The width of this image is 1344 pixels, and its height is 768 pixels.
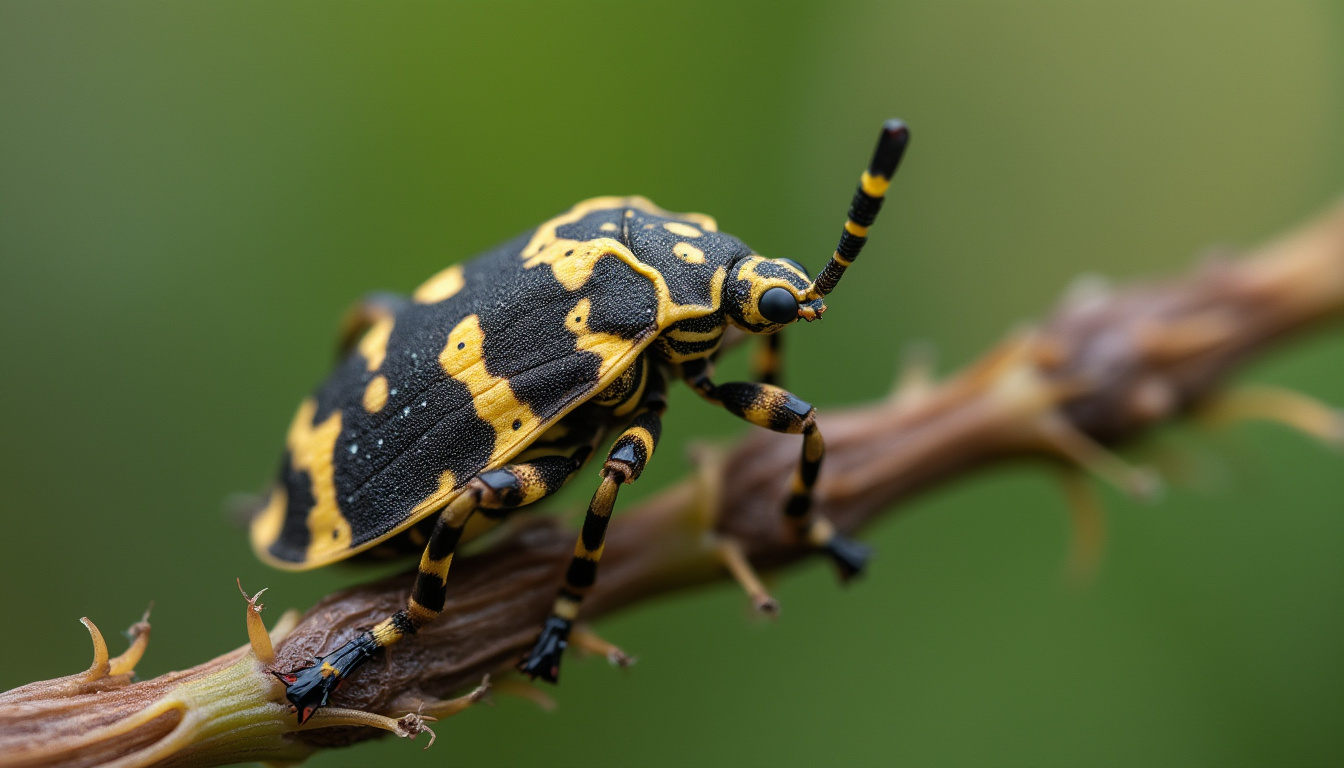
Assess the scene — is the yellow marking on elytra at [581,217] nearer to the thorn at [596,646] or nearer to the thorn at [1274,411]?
the thorn at [596,646]

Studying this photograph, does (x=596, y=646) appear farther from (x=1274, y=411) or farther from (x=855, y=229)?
(x=1274, y=411)

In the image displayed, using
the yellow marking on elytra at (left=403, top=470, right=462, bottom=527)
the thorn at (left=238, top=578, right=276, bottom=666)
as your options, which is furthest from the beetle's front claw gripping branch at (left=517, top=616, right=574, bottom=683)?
the thorn at (left=238, top=578, right=276, bottom=666)

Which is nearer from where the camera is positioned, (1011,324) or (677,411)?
(677,411)

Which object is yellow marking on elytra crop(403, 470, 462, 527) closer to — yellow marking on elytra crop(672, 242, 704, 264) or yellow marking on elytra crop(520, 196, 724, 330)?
yellow marking on elytra crop(520, 196, 724, 330)

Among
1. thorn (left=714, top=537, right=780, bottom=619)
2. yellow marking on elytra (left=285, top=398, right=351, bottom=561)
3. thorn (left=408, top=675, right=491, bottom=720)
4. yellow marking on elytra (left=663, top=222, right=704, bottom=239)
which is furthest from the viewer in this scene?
yellow marking on elytra (left=663, top=222, right=704, bottom=239)

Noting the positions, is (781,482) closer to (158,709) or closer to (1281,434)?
(158,709)

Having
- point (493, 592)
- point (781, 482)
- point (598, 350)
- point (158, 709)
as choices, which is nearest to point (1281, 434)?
point (781, 482)

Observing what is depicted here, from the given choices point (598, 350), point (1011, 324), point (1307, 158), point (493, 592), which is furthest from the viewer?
point (1307, 158)
